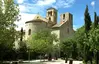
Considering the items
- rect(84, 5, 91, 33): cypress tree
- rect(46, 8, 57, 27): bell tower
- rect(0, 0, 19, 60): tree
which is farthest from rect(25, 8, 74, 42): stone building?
rect(0, 0, 19, 60): tree

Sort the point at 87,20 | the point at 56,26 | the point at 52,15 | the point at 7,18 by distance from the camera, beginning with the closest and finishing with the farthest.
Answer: the point at 7,18 < the point at 87,20 < the point at 56,26 < the point at 52,15

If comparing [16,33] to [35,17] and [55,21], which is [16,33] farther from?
[55,21]

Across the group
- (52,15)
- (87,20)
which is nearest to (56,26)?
(52,15)

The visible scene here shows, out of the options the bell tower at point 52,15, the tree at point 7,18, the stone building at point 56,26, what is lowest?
the tree at point 7,18

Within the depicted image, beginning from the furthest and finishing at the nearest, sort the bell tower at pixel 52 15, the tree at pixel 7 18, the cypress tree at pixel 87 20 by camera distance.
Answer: the bell tower at pixel 52 15 < the cypress tree at pixel 87 20 < the tree at pixel 7 18

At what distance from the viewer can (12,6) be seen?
2997 centimetres

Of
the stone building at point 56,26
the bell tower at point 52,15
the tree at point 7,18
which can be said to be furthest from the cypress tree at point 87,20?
the bell tower at point 52,15

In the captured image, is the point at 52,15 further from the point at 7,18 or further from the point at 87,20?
the point at 7,18

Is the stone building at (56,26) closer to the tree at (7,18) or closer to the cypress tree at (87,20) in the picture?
the cypress tree at (87,20)

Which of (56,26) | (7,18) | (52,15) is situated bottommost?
(7,18)

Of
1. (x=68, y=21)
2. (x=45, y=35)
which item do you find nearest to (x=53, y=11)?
(x=68, y=21)

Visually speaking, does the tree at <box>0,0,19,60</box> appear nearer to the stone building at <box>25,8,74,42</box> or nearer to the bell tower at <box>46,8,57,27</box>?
the stone building at <box>25,8,74,42</box>

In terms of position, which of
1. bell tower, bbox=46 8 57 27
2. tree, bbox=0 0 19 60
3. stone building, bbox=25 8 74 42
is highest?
bell tower, bbox=46 8 57 27

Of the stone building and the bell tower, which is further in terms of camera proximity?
the bell tower
